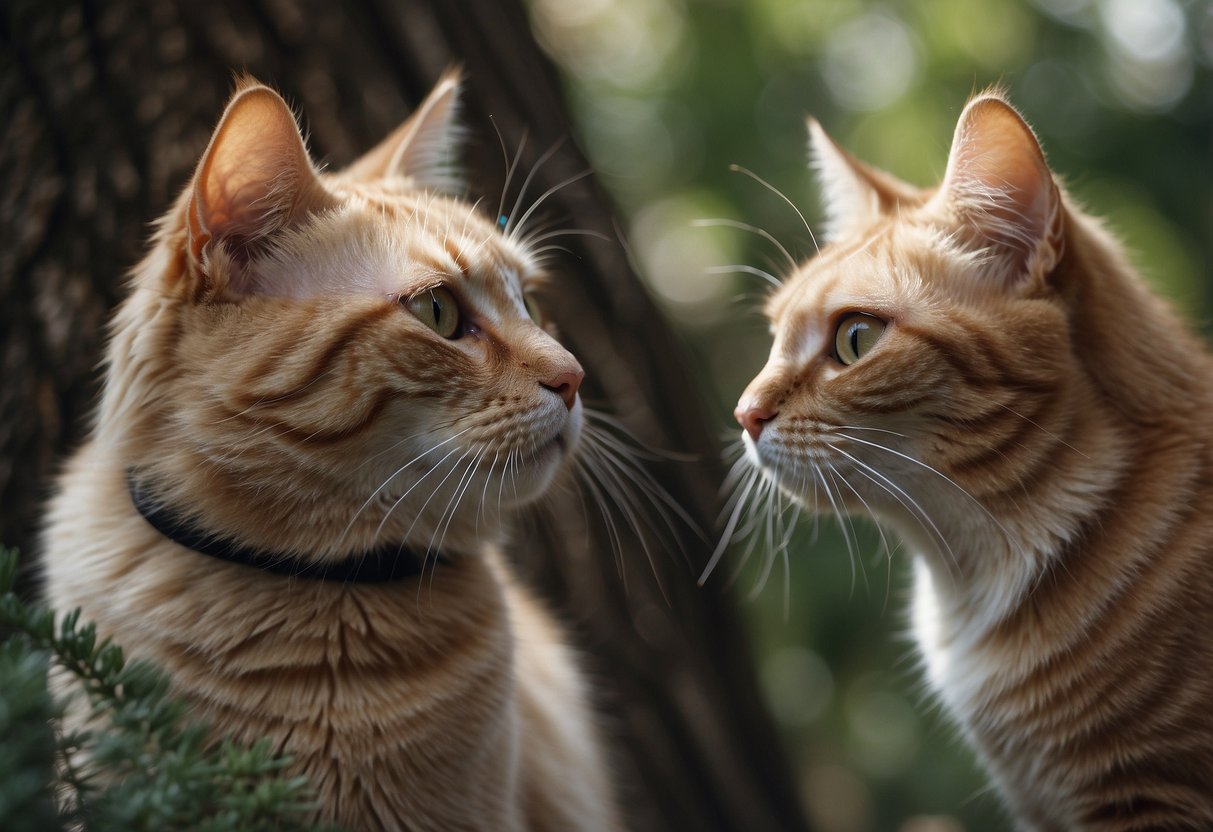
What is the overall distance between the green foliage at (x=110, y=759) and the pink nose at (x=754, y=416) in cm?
89

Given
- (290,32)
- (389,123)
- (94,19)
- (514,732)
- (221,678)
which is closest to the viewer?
(221,678)

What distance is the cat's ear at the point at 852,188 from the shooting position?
6.63 feet

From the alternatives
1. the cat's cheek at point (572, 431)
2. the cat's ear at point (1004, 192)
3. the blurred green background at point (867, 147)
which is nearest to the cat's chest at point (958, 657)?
the cat's ear at point (1004, 192)

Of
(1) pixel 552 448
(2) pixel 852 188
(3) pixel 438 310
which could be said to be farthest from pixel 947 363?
(3) pixel 438 310

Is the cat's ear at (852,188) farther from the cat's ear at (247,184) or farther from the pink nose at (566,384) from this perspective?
the cat's ear at (247,184)

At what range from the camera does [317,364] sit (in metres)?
1.57

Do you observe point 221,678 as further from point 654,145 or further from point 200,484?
point 654,145

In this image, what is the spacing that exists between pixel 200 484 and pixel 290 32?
3.85 ft

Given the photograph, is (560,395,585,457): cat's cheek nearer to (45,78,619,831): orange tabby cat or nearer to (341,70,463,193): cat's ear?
(45,78,619,831): orange tabby cat

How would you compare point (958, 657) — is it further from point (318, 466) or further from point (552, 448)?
point (318, 466)

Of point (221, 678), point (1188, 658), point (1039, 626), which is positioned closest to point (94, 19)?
point (221, 678)

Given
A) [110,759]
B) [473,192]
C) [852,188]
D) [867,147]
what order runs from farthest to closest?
[867,147] → [473,192] → [852,188] → [110,759]

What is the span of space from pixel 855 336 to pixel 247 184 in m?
1.01

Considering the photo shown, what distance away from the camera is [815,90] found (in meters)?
4.42
